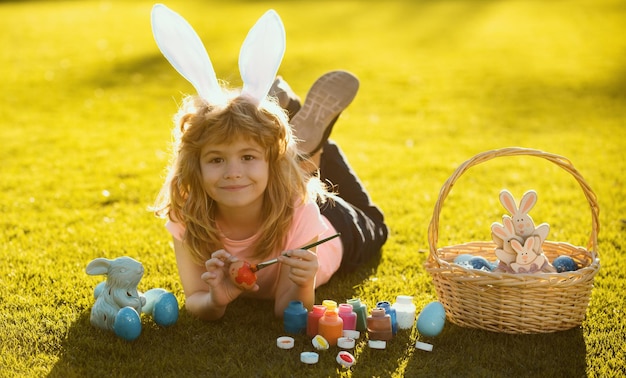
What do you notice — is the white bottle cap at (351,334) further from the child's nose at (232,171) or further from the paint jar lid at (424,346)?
the child's nose at (232,171)

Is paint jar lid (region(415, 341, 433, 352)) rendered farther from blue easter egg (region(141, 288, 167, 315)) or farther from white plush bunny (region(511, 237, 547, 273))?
blue easter egg (region(141, 288, 167, 315))

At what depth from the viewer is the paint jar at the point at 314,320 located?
259 cm

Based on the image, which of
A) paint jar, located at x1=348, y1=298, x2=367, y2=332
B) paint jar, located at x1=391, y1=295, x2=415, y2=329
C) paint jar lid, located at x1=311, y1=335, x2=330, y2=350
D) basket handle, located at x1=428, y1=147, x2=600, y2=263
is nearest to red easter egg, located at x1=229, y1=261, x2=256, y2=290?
paint jar lid, located at x1=311, y1=335, x2=330, y2=350

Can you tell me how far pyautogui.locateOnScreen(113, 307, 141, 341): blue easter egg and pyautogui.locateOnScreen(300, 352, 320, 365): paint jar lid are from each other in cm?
58

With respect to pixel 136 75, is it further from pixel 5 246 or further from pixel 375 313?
pixel 375 313

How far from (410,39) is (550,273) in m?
8.74

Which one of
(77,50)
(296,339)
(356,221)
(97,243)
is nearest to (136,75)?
(77,50)

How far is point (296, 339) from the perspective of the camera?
8.55ft

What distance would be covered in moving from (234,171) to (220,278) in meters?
0.38

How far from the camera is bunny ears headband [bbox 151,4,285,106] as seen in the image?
8.65ft

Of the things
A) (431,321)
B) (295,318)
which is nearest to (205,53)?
(295,318)

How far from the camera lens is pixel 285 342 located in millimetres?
2525

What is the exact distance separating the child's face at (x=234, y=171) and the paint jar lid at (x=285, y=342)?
495mm

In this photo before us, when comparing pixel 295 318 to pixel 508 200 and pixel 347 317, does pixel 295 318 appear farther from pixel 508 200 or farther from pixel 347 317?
pixel 508 200
